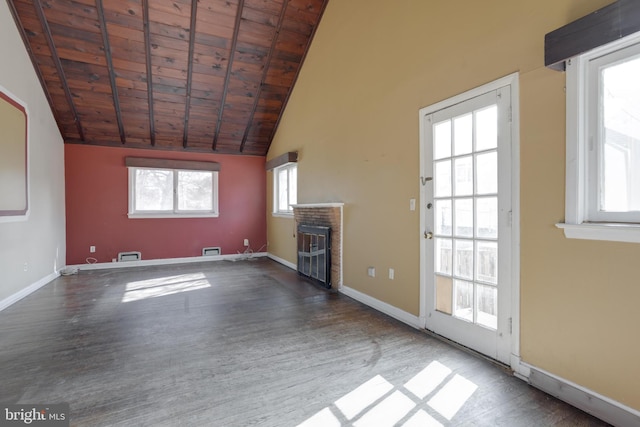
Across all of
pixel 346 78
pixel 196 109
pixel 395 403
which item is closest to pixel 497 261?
pixel 395 403

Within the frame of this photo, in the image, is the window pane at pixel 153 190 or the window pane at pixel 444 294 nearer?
the window pane at pixel 444 294

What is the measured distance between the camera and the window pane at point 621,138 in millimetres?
1663

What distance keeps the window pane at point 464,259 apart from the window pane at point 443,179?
447 millimetres

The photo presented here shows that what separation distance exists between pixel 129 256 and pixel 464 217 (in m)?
6.22

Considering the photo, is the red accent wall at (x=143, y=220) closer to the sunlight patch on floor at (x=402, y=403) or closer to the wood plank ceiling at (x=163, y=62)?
the wood plank ceiling at (x=163, y=62)

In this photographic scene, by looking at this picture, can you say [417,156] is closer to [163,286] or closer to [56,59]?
[163,286]

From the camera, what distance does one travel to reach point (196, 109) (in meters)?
5.82

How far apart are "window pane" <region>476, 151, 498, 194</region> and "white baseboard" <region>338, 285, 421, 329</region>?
1.38 m

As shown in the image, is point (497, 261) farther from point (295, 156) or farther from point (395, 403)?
point (295, 156)

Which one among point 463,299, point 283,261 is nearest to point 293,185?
point 283,261

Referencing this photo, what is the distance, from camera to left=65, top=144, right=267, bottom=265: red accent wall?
232 inches

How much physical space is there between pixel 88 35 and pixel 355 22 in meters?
3.73

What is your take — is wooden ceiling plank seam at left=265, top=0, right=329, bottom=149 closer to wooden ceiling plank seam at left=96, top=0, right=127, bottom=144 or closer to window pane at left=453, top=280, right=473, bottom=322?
wooden ceiling plank seam at left=96, top=0, right=127, bottom=144

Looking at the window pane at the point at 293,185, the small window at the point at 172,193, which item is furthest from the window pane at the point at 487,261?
the small window at the point at 172,193
